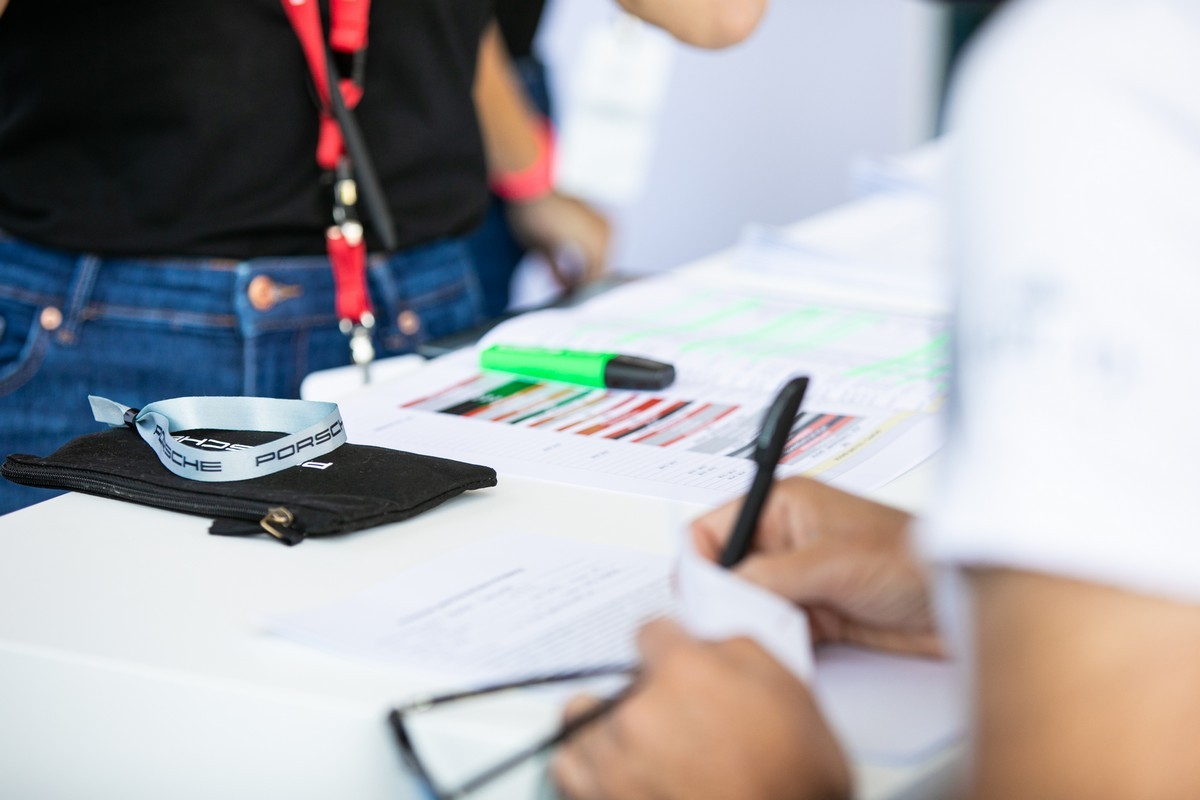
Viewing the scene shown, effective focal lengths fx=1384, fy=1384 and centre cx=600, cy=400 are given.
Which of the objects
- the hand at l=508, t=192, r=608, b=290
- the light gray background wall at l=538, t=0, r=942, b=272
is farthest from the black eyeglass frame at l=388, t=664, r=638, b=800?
the light gray background wall at l=538, t=0, r=942, b=272

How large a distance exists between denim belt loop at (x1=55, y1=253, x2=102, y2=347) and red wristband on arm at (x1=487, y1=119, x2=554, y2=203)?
22.2 inches

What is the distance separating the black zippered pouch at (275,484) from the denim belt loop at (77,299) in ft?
1.05

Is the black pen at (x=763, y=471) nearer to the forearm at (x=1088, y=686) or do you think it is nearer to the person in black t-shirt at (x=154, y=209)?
the forearm at (x=1088, y=686)

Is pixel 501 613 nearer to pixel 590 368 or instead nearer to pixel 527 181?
pixel 590 368

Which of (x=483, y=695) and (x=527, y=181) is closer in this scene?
(x=483, y=695)

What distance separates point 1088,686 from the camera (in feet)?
1.20

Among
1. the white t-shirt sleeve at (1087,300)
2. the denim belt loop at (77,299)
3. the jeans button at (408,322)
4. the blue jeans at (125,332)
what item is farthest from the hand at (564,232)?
the white t-shirt sleeve at (1087,300)

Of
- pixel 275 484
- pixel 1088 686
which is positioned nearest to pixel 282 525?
pixel 275 484

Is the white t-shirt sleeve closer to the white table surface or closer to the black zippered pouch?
the white table surface

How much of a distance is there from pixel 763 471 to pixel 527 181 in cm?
101

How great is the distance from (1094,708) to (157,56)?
92 cm

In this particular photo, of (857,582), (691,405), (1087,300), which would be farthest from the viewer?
(691,405)

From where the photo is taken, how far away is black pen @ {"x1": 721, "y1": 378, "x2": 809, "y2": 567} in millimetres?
611

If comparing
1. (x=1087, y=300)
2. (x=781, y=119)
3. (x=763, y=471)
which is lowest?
(x=781, y=119)
